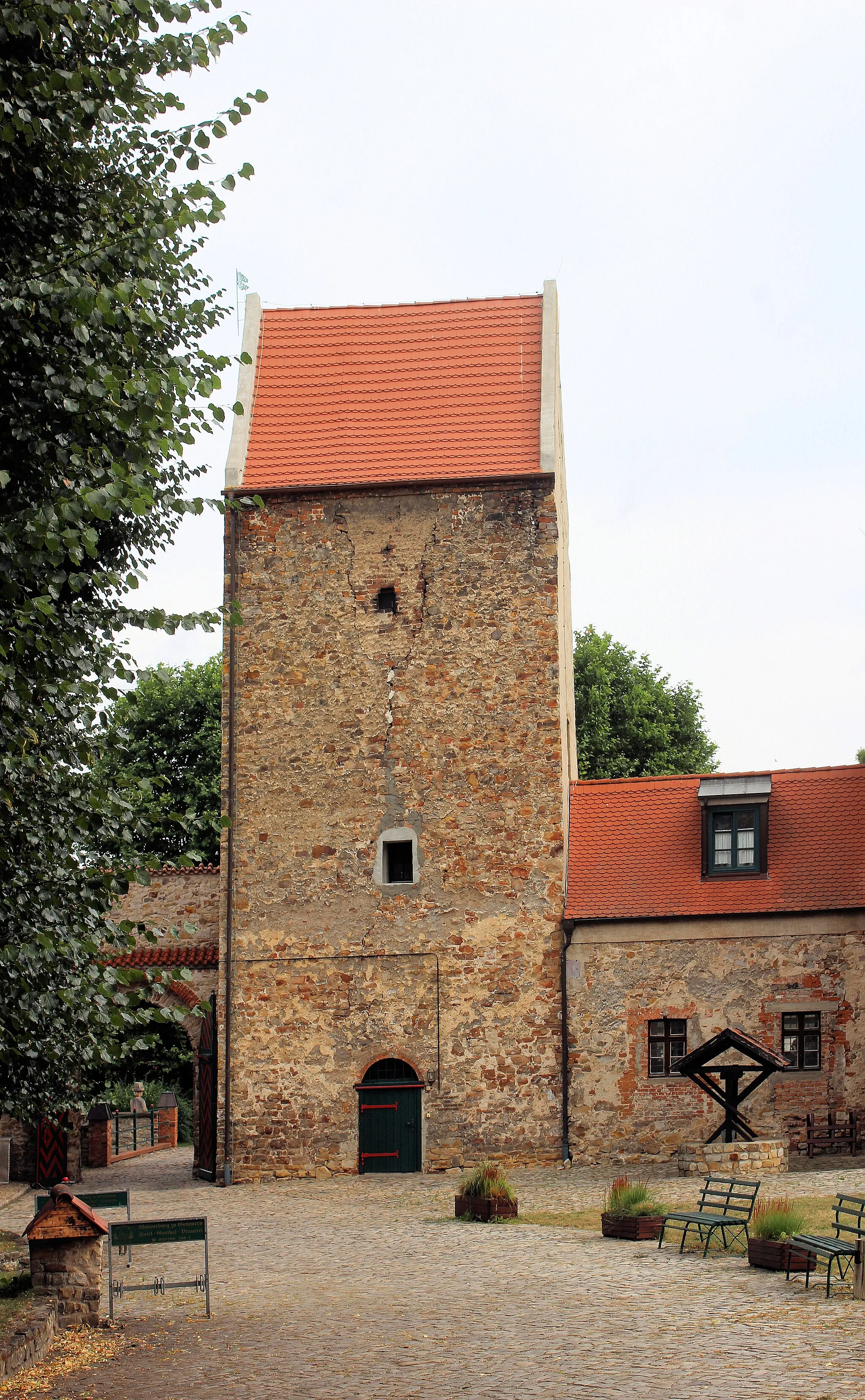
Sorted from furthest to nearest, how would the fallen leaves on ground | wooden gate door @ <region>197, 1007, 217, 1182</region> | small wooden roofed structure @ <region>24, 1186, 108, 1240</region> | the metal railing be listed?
the metal railing
wooden gate door @ <region>197, 1007, 217, 1182</region>
small wooden roofed structure @ <region>24, 1186, 108, 1240</region>
the fallen leaves on ground

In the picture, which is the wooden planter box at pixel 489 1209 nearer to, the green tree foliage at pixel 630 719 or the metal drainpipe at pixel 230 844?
the metal drainpipe at pixel 230 844

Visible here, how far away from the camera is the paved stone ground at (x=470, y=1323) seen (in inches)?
361

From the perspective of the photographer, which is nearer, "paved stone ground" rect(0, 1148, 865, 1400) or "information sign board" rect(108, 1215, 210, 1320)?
"paved stone ground" rect(0, 1148, 865, 1400)

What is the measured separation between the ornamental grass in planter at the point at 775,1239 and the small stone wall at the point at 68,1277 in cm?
540

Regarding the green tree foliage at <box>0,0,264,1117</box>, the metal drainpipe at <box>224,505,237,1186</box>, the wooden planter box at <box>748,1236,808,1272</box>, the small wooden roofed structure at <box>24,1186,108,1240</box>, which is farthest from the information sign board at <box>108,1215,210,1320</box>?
the metal drainpipe at <box>224,505,237,1186</box>

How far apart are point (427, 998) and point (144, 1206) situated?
4921mm

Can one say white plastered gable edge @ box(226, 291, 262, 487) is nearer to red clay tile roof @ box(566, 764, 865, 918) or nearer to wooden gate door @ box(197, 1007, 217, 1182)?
red clay tile roof @ box(566, 764, 865, 918)

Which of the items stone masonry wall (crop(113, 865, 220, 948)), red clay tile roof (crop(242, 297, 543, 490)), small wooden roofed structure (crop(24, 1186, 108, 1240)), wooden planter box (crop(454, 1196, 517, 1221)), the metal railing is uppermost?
red clay tile roof (crop(242, 297, 543, 490))

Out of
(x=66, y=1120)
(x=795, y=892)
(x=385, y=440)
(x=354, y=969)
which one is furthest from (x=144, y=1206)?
(x=385, y=440)

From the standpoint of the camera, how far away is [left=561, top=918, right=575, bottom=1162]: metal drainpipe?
21.7 meters

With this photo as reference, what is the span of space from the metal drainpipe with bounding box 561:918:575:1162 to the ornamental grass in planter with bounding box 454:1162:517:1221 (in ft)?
14.5

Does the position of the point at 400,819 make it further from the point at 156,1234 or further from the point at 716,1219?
the point at 156,1234

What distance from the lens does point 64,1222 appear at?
11.7m

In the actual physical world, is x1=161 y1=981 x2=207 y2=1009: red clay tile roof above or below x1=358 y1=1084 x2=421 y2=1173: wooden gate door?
above
